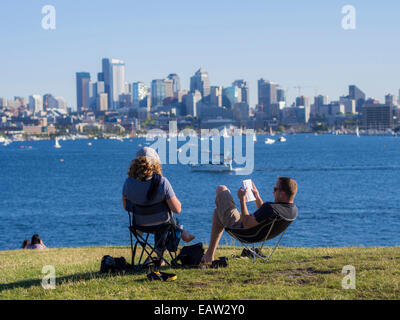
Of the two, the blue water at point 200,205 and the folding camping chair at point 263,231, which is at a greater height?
the folding camping chair at point 263,231

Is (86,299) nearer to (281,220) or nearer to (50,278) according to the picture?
(50,278)

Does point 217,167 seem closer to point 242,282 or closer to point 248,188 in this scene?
point 248,188

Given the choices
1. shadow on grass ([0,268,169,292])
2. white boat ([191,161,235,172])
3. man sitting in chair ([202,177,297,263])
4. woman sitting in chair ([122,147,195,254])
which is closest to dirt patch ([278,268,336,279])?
man sitting in chair ([202,177,297,263])

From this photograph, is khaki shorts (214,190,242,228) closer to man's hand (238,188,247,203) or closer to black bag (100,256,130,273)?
man's hand (238,188,247,203)

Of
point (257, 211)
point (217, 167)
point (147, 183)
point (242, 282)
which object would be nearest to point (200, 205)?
point (217, 167)

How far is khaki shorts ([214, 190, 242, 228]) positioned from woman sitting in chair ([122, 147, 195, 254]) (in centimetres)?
49

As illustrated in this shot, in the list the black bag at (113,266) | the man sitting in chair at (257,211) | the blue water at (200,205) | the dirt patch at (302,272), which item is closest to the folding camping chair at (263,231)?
the man sitting in chair at (257,211)

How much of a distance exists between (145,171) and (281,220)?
1.41 meters

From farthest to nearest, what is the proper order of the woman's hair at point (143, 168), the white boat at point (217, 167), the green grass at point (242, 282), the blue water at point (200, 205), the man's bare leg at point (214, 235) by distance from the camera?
the white boat at point (217, 167) < the blue water at point (200, 205) < the man's bare leg at point (214, 235) < the woman's hair at point (143, 168) < the green grass at point (242, 282)

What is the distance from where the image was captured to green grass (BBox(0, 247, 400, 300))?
477 centimetres

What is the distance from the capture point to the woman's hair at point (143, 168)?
5590 mm

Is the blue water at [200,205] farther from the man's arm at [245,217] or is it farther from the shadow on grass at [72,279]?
the shadow on grass at [72,279]
